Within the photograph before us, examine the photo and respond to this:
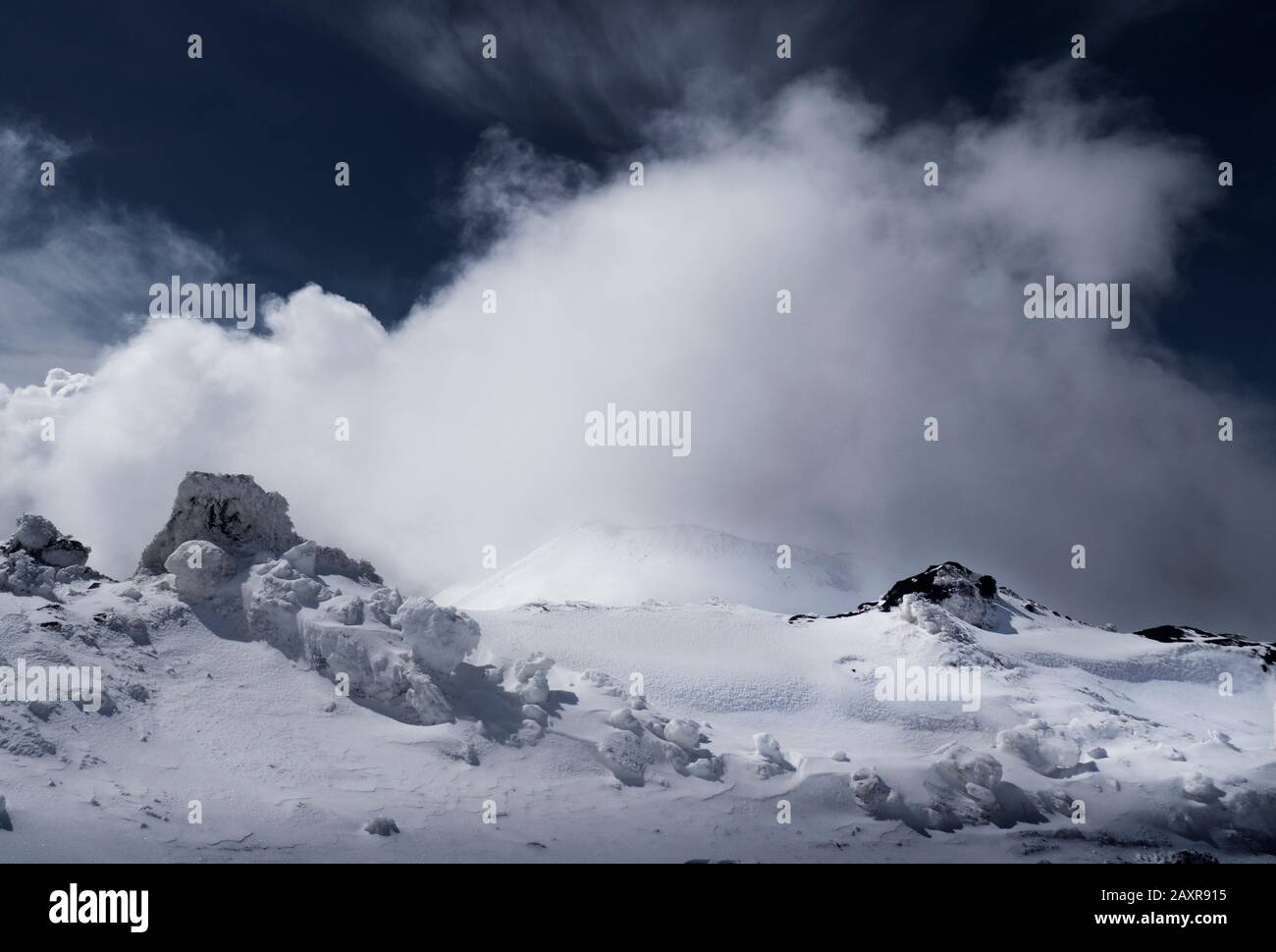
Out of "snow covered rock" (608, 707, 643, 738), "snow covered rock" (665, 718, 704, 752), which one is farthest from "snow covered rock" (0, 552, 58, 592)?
"snow covered rock" (665, 718, 704, 752)

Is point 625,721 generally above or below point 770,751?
above

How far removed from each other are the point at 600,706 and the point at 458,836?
783 cm

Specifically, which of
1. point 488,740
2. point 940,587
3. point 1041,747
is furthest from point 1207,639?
point 488,740

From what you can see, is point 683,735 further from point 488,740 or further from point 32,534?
point 32,534

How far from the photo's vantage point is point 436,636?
26406 millimetres

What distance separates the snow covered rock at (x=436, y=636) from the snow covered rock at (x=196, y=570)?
21.9 feet

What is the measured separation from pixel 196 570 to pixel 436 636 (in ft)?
27.6

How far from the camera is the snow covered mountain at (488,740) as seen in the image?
68.1 ft

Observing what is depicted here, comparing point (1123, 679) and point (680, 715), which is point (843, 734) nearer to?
point (680, 715)

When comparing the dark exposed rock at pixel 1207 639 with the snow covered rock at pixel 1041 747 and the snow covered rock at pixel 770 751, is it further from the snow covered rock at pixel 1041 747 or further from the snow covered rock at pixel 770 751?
the snow covered rock at pixel 770 751

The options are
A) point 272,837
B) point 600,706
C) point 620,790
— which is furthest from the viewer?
point 600,706
